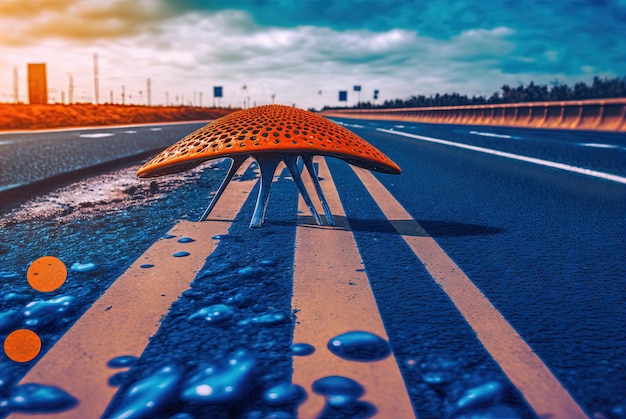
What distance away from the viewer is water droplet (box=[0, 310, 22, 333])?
184cm

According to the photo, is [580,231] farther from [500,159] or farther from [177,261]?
[500,159]

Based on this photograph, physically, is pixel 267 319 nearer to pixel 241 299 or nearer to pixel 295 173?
pixel 241 299

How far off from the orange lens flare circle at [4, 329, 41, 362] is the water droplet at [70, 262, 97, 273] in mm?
676

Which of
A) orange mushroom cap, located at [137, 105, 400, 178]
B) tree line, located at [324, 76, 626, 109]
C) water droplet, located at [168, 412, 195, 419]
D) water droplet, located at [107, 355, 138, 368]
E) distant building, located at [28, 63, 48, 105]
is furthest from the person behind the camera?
distant building, located at [28, 63, 48, 105]

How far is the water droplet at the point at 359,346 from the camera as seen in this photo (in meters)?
1.62

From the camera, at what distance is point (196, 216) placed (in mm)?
3797

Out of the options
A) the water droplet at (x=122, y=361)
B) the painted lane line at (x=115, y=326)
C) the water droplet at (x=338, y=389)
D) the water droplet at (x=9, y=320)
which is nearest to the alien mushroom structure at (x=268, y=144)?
the painted lane line at (x=115, y=326)

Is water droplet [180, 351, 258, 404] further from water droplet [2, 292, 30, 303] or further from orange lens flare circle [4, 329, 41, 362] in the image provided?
water droplet [2, 292, 30, 303]

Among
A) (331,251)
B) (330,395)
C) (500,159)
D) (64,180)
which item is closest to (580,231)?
(331,251)

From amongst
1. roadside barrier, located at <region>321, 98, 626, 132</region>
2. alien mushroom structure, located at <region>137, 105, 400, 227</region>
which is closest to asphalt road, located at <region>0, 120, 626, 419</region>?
alien mushroom structure, located at <region>137, 105, 400, 227</region>

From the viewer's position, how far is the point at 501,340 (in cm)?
176

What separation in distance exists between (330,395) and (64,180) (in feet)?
16.3

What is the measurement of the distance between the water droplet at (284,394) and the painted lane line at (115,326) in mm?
356

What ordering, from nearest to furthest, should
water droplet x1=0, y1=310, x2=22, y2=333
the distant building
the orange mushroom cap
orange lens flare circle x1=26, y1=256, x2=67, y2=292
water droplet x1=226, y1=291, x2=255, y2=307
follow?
water droplet x1=0, y1=310, x2=22, y2=333, water droplet x1=226, y1=291, x2=255, y2=307, orange lens flare circle x1=26, y1=256, x2=67, y2=292, the orange mushroom cap, the distant building
